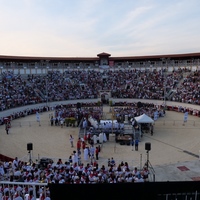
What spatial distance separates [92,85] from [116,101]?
7.73 m

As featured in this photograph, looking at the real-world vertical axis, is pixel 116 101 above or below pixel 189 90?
below

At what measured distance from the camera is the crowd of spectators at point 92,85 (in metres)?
41.3

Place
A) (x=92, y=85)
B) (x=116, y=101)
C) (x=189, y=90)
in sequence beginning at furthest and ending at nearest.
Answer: (x=92, y=85) → (x=116, y=101) → (x=189, y=90)

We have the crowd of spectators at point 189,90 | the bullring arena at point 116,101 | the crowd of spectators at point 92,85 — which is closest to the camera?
the bullring arena at point 116,101

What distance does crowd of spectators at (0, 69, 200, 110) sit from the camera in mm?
41312

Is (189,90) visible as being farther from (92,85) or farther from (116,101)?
(92,85)

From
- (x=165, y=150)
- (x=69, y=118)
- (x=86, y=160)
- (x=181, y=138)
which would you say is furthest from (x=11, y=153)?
(x=181, y=138)

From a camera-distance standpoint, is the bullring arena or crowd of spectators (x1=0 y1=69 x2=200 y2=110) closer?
the bullring arena

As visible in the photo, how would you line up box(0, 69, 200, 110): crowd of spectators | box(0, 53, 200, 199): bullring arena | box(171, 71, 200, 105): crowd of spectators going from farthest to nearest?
box(0, 69, 200, 110): crowd of spectators < box(171, 71, 200, 105): crowd of spectators < box(0, 53, 200, 199): bullring arena

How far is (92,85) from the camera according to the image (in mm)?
51125

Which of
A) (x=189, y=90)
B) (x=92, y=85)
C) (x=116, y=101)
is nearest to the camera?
(x=189, y=90)

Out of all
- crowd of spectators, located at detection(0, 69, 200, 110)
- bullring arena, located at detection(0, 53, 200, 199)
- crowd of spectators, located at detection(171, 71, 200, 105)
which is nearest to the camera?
bullring arena, located at detection(0, 53, 200, 199)

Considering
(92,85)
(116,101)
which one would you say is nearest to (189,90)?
(116,101)

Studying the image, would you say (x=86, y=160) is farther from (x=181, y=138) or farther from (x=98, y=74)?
(x=98, y=74)
